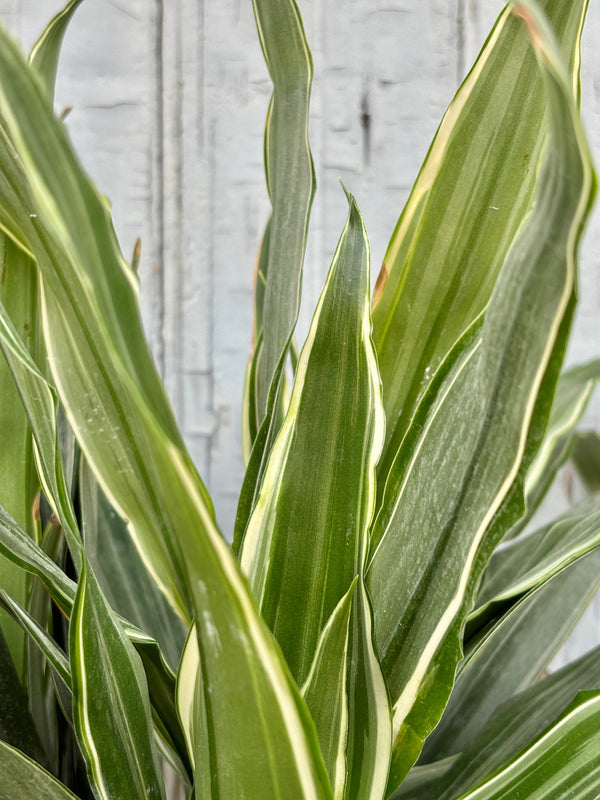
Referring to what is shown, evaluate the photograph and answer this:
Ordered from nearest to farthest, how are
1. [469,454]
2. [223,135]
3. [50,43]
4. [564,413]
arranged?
[469,454] → [50,43] → [564,413] → [223,135]

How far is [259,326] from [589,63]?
400 millimetres

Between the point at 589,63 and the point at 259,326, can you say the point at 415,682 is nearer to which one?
the point at 259,326

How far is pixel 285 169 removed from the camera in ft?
1.25

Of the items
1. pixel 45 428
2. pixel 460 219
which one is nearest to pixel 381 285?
pixel 460 219

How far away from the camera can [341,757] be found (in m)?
0.25

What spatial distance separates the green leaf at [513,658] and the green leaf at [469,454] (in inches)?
4.5

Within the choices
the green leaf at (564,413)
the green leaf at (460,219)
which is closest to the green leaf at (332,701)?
the green leaf at (460,219)

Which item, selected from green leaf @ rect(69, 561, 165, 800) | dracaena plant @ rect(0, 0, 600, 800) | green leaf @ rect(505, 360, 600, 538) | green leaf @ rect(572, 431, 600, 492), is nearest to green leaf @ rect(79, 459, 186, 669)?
dracaena plant @ rect(0, 0, 600, 800)

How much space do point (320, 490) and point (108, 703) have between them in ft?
0.39

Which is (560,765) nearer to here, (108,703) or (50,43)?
(108,703)

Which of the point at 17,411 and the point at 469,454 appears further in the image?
the point at 17,411

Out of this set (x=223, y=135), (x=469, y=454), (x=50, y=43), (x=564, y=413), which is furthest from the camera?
(x=223, y=135)

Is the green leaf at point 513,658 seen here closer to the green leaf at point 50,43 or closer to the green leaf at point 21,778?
the green leaf at point 21,778

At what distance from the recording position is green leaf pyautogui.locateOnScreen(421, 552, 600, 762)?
370 mm
